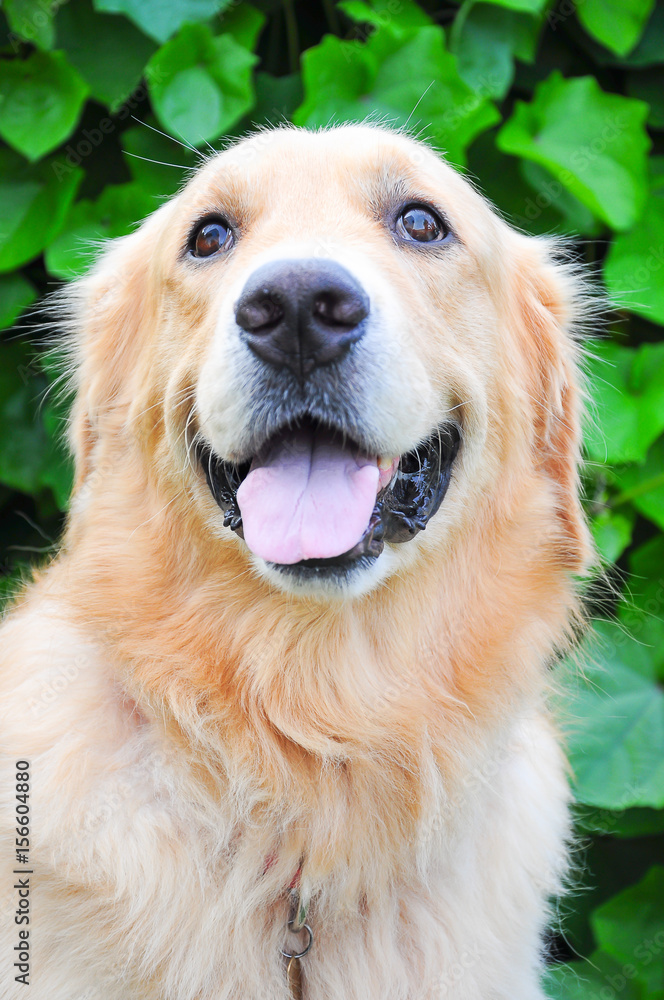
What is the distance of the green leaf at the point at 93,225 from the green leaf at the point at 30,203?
5cm

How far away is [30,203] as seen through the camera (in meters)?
3.10

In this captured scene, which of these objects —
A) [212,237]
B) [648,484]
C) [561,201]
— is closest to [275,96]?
[561,201]

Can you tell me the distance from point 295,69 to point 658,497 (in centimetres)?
222

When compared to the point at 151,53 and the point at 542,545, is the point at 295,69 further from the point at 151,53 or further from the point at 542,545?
the point at 542,545

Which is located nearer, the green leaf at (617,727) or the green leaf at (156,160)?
the green leaf at (617,727)

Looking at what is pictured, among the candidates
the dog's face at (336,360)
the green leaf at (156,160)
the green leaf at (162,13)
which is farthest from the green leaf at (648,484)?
the green leaf at (162,13)

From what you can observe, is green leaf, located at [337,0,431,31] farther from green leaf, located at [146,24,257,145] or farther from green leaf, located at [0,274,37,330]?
green leaf, located at [0,274,37,330]

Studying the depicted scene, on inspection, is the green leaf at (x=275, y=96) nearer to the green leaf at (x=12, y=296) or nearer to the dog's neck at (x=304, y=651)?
the green leaf at (x=12, y=296)

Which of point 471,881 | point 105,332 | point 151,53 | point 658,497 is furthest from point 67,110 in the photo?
point 471,881

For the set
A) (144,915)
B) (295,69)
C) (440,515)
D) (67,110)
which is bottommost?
(144,915)

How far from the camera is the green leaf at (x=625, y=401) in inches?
116

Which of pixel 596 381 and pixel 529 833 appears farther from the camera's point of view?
pixel 596 381

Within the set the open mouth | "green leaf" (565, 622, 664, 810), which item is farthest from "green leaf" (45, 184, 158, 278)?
"green leaf" (565, 622, 664, 810)

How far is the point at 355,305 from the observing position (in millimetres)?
1788
